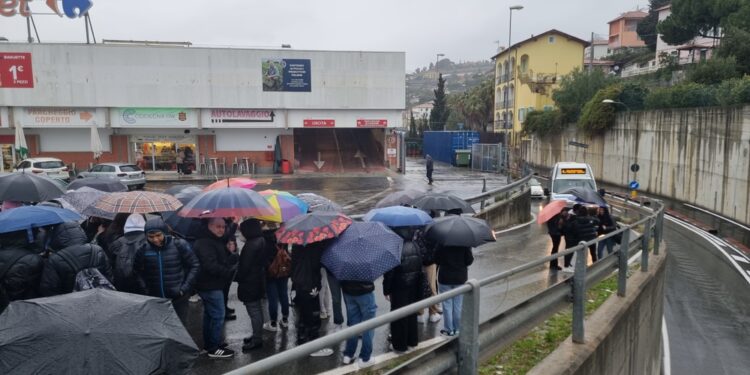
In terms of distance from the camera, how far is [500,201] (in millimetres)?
17547

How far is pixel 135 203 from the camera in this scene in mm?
6496

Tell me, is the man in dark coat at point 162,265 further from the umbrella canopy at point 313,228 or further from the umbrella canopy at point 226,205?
the umbrella canopy at point 313,228

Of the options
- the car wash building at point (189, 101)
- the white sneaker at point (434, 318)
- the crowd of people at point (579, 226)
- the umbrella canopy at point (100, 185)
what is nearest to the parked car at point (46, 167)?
the car wash building at point (189, 101)

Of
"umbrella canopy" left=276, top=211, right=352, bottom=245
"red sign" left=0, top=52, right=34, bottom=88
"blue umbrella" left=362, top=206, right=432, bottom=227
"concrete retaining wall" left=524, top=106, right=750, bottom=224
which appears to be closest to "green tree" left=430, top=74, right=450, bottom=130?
"concrete retaining wall" left=524, top=106, right=750, bottom=224

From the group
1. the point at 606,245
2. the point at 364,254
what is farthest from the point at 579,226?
the point at 364,254

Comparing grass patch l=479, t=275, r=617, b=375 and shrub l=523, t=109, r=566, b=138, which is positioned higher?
shrub l=523, t=109, r=566, b=138

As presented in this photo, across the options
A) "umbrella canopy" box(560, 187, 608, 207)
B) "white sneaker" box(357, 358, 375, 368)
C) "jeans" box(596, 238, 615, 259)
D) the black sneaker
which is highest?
"umbrella canopy" box(560, 187, 608, 207)

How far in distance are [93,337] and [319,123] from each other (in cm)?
3397

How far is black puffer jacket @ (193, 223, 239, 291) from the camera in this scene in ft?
18.9

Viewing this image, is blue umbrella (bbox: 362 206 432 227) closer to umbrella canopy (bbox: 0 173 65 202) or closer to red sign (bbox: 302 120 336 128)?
umbrella canopy (bbox: 0 173 65 202)

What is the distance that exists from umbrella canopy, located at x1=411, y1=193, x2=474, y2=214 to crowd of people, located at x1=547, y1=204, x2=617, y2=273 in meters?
2.16

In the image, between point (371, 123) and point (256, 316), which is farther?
point (371, 123)

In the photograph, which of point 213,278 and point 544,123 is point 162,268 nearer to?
point 213,278

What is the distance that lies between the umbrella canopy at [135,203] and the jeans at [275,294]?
1734 millimetres
